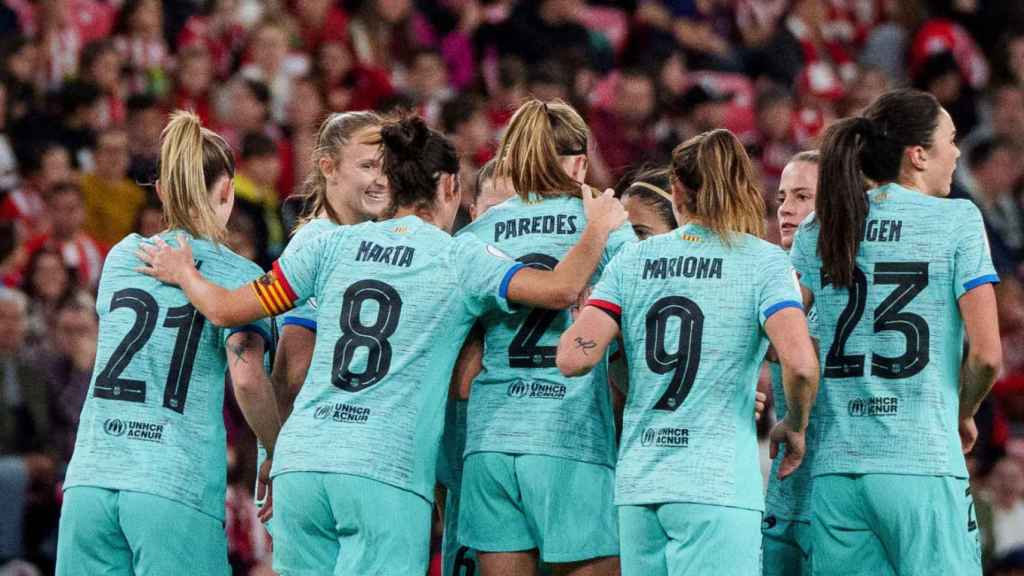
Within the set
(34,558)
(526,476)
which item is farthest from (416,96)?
(526,476)

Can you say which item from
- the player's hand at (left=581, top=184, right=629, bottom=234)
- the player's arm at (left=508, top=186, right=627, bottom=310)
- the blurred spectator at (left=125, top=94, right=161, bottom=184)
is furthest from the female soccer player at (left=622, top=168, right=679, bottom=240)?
the blurred spectator at (left=125, top=94, right=161, bottom=184)

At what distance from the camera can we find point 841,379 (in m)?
5.60

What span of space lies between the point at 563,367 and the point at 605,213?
601 millimetres

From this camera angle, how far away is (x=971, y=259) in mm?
5398

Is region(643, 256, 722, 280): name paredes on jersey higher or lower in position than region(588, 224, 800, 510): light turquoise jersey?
higher

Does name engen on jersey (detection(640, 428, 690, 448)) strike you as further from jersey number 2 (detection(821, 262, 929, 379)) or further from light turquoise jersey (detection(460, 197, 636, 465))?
jersey number 2 (detection(821, 262, 929, 379))

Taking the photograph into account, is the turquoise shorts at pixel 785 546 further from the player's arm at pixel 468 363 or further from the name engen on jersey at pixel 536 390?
the player's arm at pixel 468 363

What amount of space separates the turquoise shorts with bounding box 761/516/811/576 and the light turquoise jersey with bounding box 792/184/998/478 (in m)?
0.34

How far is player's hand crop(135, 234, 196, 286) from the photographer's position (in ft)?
18.5

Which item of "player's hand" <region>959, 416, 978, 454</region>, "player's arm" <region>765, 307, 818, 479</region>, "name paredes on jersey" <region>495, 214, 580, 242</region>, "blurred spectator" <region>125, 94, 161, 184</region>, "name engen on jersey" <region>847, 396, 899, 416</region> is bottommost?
"player's hand" <region>959, 416, 978, 454</region>

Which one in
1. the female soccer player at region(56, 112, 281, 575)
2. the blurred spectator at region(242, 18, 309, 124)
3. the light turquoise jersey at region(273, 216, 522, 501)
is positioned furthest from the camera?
the blurred spectator at region(242, 18, 309, 124)

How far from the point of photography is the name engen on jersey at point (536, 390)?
18.7ft

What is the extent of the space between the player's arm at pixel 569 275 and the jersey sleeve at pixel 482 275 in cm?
3

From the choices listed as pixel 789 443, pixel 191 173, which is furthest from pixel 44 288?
pixel 789 443
